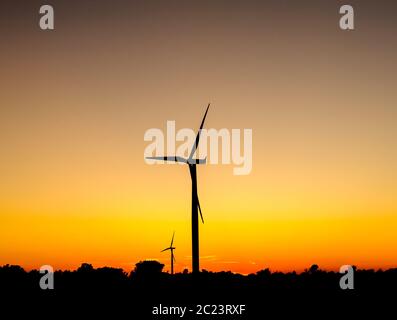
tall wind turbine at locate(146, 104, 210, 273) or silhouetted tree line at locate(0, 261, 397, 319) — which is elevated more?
tall wind turbine at locate(146, 104, 210, 273)

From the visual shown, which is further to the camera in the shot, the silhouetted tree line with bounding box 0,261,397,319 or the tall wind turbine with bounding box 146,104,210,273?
the silhouetted tree line with bounding box 0,261,397,319

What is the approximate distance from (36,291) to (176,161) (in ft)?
165

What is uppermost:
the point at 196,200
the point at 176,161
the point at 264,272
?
the point at 176,161

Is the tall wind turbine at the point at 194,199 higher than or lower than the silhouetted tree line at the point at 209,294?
higher

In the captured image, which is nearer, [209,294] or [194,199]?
[194,199]

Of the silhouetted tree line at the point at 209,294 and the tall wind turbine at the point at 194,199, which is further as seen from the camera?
the silhouetted tree line at the point at 209,294

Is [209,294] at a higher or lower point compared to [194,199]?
lower
